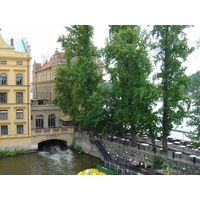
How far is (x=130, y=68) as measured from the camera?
22312 millimetres

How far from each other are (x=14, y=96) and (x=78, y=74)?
25.2 ft

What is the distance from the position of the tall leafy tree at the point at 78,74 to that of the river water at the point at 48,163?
13.7 feet

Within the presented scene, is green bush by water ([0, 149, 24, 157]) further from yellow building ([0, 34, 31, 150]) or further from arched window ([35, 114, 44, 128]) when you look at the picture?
arched window ([35, 114, 44, 128])

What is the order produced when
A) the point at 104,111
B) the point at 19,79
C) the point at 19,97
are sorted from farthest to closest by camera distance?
the point at 19,97 → the point at 19,79 → the point at 104,111

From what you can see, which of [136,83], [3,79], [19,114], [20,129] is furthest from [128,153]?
[3,79]

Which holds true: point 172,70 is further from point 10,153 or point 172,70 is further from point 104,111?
point 10,153

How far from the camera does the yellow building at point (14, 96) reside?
93.2 feet

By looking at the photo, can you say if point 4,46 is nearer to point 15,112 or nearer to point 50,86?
point 15,112

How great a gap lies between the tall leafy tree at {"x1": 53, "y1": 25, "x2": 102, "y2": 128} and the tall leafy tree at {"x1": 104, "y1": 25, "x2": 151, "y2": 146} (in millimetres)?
4655

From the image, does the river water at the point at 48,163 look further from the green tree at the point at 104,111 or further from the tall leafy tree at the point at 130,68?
the tall leafy tree at the point at 130,68

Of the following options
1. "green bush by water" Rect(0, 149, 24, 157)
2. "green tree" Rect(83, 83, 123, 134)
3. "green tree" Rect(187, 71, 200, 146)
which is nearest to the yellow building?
"green bush by water" Rect(0, 149, 24, 157)

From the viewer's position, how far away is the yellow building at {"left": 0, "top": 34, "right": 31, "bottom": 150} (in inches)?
1119

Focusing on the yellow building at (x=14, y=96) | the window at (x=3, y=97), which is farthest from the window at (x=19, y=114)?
the window at (x=3, y=97)

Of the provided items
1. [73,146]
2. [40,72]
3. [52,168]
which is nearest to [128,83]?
[52,168]
